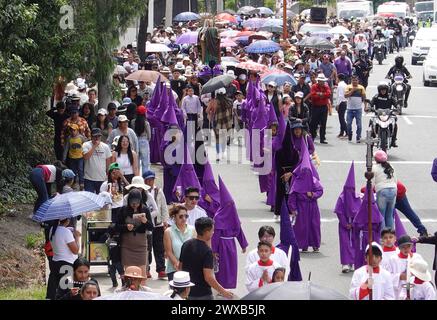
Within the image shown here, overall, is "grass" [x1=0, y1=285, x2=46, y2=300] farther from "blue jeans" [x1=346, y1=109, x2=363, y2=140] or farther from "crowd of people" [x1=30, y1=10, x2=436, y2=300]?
"blue jeans" [x1=346, y1=109, x2=363, y2=140]

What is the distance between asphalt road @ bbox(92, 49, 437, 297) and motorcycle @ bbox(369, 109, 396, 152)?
0.37m

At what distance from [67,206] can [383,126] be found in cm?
1365

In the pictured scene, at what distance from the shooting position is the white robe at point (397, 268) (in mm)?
14273

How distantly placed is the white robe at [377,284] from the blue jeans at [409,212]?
228 inches

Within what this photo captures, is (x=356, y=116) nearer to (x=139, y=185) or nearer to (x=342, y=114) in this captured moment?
(x=342, y=114)

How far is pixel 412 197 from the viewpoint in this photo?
23.6 metres

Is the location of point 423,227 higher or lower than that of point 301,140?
lower

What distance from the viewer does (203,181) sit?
715 inches

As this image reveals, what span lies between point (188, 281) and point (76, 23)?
37.8 feet

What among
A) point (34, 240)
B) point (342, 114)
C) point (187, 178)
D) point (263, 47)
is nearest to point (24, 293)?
point (34, 240)

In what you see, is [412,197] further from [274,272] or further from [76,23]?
[274,272]

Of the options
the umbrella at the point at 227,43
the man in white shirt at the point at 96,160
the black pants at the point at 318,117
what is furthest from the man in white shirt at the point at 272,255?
the umbrella at the point at 227,43
